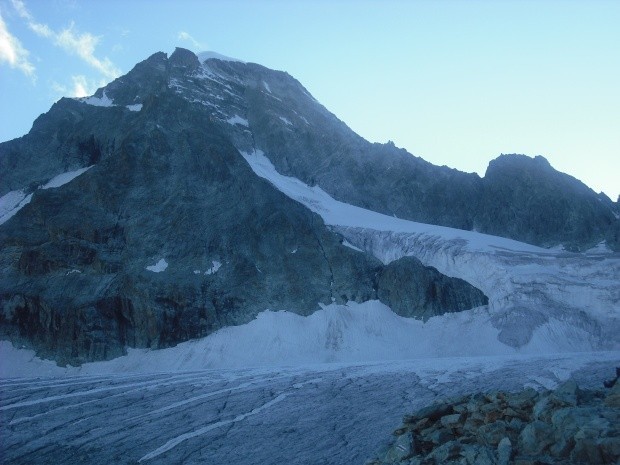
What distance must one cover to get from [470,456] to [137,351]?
4729 centimetres

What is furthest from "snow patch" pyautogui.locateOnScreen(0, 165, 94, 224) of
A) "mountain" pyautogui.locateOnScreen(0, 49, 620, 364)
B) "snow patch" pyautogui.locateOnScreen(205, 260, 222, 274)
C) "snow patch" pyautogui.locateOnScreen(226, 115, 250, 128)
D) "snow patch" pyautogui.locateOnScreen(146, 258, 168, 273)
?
"snow patch" pyautogui.locateOnScreen(205, 260, 222, 274)

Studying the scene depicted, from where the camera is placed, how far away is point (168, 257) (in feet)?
198

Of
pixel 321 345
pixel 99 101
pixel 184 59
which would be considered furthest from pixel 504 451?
pixel 184 59

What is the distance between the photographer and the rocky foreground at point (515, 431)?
29.7 feet

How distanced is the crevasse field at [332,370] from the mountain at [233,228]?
1.99 feet

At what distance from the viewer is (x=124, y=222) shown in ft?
212

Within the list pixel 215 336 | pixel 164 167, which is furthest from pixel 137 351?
pixel 164 167

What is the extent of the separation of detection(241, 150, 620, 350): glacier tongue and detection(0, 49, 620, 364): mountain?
0.81 ft

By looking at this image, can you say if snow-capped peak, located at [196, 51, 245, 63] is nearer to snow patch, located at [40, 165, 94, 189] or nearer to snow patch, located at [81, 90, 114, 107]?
snow patch, located at [81, 90, 114, 107]

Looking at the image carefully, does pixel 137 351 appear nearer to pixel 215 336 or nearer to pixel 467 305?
pixel 215 336

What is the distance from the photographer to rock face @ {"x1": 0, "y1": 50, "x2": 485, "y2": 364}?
53906 mm

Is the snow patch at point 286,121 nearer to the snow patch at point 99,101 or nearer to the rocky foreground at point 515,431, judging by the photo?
the snow patch at point 99,101

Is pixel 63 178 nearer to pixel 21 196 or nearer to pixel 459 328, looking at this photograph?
pixel 21 196

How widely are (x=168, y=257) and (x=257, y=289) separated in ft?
37.9
